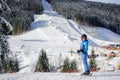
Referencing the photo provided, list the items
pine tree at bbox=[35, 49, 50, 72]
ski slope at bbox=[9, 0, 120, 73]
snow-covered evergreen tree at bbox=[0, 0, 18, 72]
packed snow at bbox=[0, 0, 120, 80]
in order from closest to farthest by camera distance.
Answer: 1. snow-covered evergreen tree at bbox=[0, 0, 18, 72]
2. pine tree at bbox=[35, 49, 50, 72]
3. packed snow at bbox=[0, 0, 120, 80]
4. ski slope at bbox=[9, 0, 120, 73]

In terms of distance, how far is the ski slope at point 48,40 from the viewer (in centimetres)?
8981

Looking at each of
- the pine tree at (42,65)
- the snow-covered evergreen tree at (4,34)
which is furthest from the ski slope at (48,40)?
the snow-covered evergreen tree at (4,34)

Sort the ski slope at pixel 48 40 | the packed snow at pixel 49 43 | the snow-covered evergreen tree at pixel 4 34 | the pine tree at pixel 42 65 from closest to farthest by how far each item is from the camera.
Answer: the snow-covered evergreen tree at pixel 4 34, the pine tree at pixel 42 65, the packed snow at pixel 49 43, the ski slope at pixel 48 40

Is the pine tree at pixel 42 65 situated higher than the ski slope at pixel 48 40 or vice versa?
the pine tree at pixel 42 65

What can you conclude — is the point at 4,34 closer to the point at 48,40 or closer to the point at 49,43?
the point at 49,43

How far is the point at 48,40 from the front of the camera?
442 feet

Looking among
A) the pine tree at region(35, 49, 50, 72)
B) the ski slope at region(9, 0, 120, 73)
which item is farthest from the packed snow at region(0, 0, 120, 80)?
the pine tree at region(35, 49, 50, 72)

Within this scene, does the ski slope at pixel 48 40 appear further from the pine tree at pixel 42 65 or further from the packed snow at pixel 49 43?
the pine tree at pixel 42 65

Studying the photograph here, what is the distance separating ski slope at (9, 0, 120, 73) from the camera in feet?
295

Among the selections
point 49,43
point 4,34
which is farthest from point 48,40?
point 4,34

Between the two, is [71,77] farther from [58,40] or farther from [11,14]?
[58,40]

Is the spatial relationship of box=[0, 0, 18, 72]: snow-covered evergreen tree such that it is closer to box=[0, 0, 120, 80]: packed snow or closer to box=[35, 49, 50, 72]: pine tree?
box=[0, 0, 120, 80]: packed snow

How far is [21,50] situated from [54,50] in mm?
8857

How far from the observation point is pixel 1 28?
17.4 meters
